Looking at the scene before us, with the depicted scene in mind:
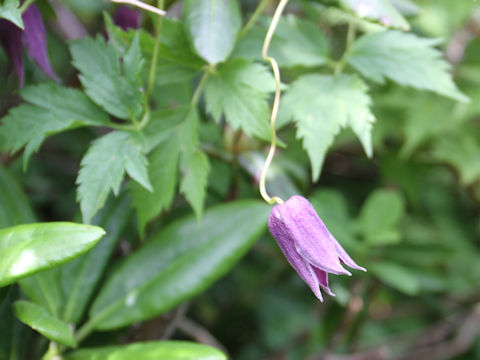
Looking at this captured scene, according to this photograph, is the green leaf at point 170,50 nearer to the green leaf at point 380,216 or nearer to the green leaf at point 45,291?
the green leaf at point 45,291

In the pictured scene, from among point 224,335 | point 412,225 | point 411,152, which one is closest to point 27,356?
point 224,335

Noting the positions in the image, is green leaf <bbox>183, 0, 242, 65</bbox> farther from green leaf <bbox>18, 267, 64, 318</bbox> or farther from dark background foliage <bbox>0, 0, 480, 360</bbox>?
green leaf <bbox>18, 267, 64, 318</bbox>

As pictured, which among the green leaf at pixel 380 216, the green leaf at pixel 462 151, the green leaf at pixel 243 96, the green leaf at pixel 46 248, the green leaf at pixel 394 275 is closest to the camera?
the green leaf at pixel 46 248

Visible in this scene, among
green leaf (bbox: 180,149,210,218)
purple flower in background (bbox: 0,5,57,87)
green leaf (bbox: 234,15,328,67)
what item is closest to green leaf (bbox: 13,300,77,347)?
green leaf (bbox: 180,149,210,218)

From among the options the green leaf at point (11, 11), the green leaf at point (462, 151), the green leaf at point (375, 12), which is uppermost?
the green leaf at point (11, 11)

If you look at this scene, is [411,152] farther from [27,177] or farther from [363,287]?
[27,177]

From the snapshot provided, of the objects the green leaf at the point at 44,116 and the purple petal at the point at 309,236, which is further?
the green leaf at the point at 44,116

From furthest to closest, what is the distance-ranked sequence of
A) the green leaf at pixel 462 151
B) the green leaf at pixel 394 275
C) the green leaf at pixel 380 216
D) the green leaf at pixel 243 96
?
the green leaf at pixel 462 151 < the green leaf at pixel 380 216 < the green leaf at pixel 394 275 < the green leaf at pixel 243 96

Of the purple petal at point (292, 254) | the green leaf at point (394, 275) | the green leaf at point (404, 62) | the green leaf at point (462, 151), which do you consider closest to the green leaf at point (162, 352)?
the purple petal at point (292, 254)
